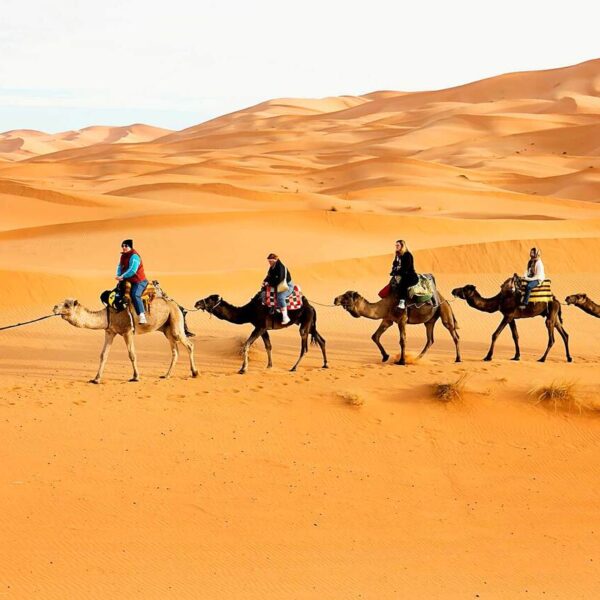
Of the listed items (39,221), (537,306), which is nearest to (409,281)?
(537,306)

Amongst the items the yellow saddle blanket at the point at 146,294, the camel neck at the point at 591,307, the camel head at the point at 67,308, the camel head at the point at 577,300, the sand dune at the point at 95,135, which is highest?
Result: the sand dune at the point at 95,135

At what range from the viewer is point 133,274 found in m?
11.4

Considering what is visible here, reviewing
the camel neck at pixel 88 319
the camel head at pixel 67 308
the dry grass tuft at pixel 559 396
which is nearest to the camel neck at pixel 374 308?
the dry grass tuft at pixel 559 396

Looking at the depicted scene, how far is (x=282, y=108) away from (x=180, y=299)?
121m

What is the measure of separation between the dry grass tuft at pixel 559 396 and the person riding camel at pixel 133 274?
5238mm

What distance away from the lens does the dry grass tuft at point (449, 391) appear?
10641 mm

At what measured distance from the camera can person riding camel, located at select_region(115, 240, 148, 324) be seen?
1138 centimetres

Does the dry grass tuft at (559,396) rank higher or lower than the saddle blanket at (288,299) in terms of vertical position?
lower

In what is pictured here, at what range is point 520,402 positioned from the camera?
10711 mm

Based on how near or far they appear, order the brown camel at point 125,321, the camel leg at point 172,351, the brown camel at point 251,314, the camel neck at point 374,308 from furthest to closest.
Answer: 1. the camel neck at point 374,308
2. the brown camel at point 251,314
3. the camel leg at point 172,351
4. the brown camel at point 125,321

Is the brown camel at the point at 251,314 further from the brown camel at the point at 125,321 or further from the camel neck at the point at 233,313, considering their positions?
the brown camel at the point at 125,321

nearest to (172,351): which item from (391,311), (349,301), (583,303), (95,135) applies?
(349,301)

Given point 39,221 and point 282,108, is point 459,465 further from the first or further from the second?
point 282,108

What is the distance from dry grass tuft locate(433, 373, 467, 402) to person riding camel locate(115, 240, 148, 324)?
404 cm
